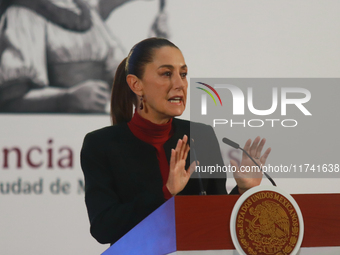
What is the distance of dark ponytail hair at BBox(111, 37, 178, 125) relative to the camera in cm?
178

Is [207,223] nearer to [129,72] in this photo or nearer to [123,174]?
[123,174]

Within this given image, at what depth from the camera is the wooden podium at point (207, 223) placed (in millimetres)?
979

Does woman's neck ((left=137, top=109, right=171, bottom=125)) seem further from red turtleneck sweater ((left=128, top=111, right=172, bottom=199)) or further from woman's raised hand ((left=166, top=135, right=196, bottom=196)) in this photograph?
woman's raised hand ((left=166, top=135, right=196, bottom=196))

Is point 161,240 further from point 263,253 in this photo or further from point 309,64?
point 309,64

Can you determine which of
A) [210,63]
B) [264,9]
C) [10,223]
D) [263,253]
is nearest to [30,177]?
[10,223]

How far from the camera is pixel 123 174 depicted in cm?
170

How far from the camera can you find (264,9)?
313 centimetres

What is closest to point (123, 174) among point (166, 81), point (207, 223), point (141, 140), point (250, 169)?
point (141, 140)

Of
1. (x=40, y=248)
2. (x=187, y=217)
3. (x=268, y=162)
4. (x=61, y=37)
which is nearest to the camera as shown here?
(x=187, y=217)

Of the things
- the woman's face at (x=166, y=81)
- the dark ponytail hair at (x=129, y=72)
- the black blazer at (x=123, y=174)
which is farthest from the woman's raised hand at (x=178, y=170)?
the dark ponytail hair at (x=129, y=72)

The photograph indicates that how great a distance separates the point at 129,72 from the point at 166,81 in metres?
0.20

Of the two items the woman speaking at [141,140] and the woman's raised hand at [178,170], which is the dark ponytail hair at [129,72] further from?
the woman's raised hand at [178,170]

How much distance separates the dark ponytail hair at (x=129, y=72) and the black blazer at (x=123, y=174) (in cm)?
8

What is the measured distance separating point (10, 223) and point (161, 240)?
7.10 feet
